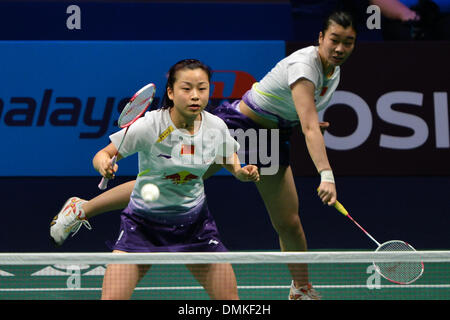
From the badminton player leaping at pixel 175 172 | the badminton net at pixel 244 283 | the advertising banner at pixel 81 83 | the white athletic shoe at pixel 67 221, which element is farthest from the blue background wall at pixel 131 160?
the badminton player leaping at pixel 175 172

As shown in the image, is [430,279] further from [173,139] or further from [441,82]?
[173,139]

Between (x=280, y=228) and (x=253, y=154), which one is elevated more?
(x=253, y=154)

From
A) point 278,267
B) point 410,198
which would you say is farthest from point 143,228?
point 410,198

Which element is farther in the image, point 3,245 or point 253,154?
→ point 3,245

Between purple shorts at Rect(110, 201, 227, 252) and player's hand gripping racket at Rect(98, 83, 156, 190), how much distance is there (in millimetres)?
218

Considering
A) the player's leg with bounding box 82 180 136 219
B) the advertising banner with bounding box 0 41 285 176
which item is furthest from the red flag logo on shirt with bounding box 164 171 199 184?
the advertising banner with bounding box 0 41 285 176

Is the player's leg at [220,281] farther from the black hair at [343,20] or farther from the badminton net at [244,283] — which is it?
the black hair at [343,20]

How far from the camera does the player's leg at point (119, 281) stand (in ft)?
10.6

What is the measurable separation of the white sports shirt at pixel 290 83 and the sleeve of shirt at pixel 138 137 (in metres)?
0.89

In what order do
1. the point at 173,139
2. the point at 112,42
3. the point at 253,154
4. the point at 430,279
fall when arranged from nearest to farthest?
the point at 173,139, the point at 253,154, the point at 430,279, the point at 112,42

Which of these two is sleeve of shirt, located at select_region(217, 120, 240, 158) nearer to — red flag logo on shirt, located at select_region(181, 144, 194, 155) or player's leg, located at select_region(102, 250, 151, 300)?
red flag logo on shirt, located at select_region(181, 144, 194, 155)

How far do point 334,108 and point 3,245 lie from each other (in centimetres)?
255

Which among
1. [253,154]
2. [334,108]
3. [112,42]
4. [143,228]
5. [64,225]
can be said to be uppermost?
[112,42]

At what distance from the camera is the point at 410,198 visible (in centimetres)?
610
